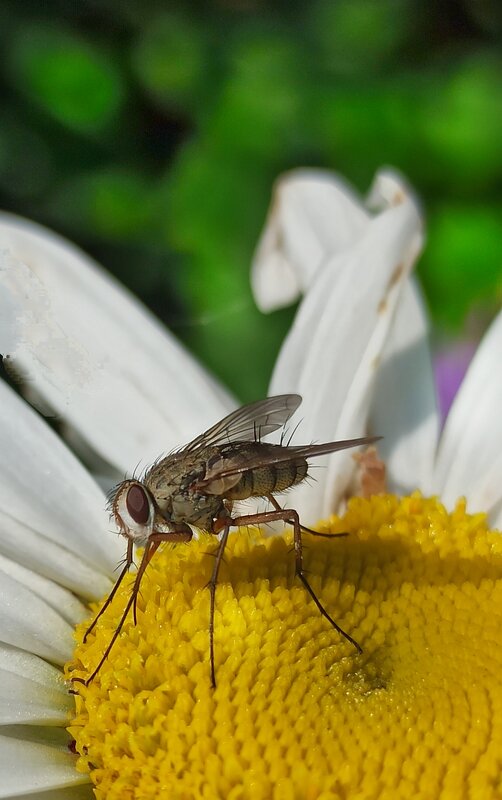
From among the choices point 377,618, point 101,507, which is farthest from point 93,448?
point 377,618

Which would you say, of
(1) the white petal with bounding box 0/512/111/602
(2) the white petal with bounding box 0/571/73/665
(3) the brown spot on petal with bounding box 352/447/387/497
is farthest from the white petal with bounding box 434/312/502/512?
(2) the white petal with bounding box 0/571/73/665

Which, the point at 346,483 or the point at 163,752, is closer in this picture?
the point at 163,752

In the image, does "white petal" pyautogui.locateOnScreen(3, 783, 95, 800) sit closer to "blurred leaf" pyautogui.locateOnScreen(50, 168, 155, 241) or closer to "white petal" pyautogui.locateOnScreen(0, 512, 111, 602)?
"white petal" pyautogui.locateOnScreen(0, 512, 111, 602)

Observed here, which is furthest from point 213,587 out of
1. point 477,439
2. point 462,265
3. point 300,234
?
point 462,265

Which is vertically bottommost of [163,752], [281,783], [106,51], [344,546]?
[281,783]

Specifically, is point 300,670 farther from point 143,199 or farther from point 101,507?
point 143,199

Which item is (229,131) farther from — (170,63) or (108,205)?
(108,205)
